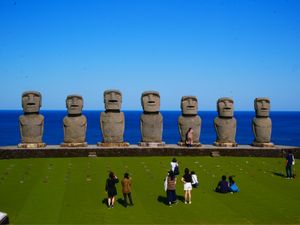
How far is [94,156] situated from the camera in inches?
1137

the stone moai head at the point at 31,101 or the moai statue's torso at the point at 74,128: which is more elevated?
the stone moai head at the point at 31,101

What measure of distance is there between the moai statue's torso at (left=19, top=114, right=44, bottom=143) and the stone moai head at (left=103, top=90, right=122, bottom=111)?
4.48 m

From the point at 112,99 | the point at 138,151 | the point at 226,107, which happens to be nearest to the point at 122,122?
the point at 112,99

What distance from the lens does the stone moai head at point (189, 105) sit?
30.8 m

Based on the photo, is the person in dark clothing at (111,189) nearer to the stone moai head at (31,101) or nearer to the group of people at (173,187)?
the group of people at (173,187)

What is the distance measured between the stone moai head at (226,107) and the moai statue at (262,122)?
1918mm

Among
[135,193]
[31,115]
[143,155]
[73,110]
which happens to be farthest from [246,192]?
[31,115]

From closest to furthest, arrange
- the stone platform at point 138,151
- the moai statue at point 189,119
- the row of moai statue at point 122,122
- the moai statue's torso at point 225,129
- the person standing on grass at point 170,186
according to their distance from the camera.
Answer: the person standing on grass at point 170,186, the stone platform at point 138,151, the row of moai statue at point 122,122, the moai statue at point 189,119, the moai statue's torso at point 225,129

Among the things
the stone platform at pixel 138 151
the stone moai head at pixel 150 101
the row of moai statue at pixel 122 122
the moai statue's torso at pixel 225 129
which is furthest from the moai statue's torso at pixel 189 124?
the stone moai head at pixel 150 101

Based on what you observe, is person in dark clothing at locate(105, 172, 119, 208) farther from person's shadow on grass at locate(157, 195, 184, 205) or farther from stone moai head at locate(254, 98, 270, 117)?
stone moai head at locate(254, 98, 270, 117)

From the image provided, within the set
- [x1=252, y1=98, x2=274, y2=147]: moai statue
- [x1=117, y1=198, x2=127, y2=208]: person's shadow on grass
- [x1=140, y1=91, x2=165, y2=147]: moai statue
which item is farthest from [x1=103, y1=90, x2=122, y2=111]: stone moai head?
[x1=117, y1=198, x2=127, y2=208]: person's shadow on grass

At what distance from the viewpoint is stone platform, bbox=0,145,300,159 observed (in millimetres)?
28516

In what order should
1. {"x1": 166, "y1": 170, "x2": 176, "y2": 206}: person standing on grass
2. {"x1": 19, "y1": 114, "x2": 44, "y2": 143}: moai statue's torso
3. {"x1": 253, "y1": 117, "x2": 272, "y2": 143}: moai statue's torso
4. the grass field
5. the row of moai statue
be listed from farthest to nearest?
1. {"x1": 253, "y1": 117, "x2": 272, "y2": 143}: moai statue's torso
2. the row of moai statue
3. {"x1": 19, "y1": 114, "x2": 44, "y2": 143}: moai statue's torso
4. {"x1": 166, "y1": 170, "x2": 176, "y2": 206}: person standing on grass
5. the grass field

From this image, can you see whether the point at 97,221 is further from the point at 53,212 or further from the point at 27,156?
the point at 27,156
